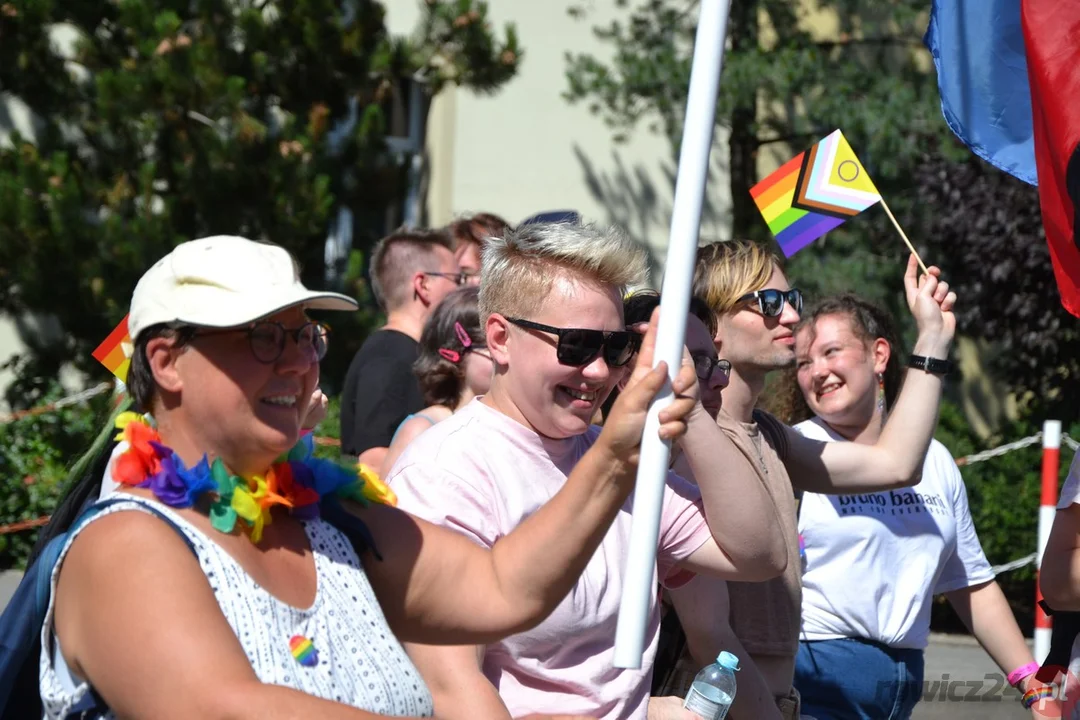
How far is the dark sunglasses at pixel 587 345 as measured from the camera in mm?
2838

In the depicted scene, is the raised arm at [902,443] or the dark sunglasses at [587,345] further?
the raised arm at [902,443]

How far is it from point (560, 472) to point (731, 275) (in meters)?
1.03

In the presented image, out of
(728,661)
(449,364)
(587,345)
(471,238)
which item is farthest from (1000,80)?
(471,238)

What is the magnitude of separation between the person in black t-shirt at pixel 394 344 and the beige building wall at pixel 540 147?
5465mm

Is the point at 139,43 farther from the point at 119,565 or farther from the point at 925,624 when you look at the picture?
the point at 119,565

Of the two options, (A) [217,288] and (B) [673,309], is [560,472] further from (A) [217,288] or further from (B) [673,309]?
(A) [217,288]

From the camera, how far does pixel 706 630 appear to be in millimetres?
3277

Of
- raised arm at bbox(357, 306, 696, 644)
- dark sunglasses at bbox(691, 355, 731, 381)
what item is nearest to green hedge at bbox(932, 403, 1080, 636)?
dark sunglasses at bbox(691, 355, 731, 381)

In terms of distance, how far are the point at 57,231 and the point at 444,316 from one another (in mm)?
4795

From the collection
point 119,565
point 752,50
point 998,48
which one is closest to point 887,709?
point 998,48

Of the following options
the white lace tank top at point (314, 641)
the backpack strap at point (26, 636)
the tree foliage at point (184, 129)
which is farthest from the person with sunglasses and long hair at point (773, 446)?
the tree foliage at point (184, 129)

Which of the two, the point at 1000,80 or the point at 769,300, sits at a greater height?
the point at 1000,80

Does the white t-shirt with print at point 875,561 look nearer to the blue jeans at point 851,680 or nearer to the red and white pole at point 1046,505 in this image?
the blue jeans at point 851,680

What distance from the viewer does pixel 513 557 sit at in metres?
2.47
